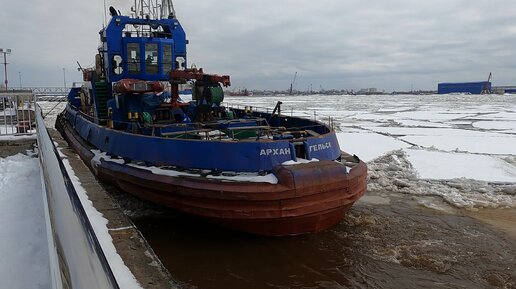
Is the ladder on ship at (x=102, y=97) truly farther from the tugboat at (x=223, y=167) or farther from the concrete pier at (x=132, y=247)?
the concrete pier at (x=132, y=247)

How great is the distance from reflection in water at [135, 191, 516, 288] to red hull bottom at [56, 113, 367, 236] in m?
0.38

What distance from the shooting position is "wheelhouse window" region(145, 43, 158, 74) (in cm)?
1101

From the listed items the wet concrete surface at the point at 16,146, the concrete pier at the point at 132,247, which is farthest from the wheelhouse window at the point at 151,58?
the concrete pier at the point at 132,247

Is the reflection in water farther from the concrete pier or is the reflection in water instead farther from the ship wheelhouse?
the ship wheelhouse

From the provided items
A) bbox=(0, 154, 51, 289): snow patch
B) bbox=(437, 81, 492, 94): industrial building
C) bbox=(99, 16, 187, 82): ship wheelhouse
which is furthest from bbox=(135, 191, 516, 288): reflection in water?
bbox=(437, 81, 492, 94): industrial building

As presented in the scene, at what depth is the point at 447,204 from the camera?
8781 mm

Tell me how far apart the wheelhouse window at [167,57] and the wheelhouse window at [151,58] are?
24 cm

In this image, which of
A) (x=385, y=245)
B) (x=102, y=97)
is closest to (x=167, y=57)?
(x=102, y=97)

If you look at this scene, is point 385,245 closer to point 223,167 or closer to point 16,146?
point 223,167

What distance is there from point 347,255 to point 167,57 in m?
7.61

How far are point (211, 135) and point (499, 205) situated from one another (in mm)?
6285

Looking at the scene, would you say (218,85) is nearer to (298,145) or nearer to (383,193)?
(298,145)

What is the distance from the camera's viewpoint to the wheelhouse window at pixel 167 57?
36.8 ft

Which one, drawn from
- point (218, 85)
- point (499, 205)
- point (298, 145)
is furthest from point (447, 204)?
point (218, 85)
